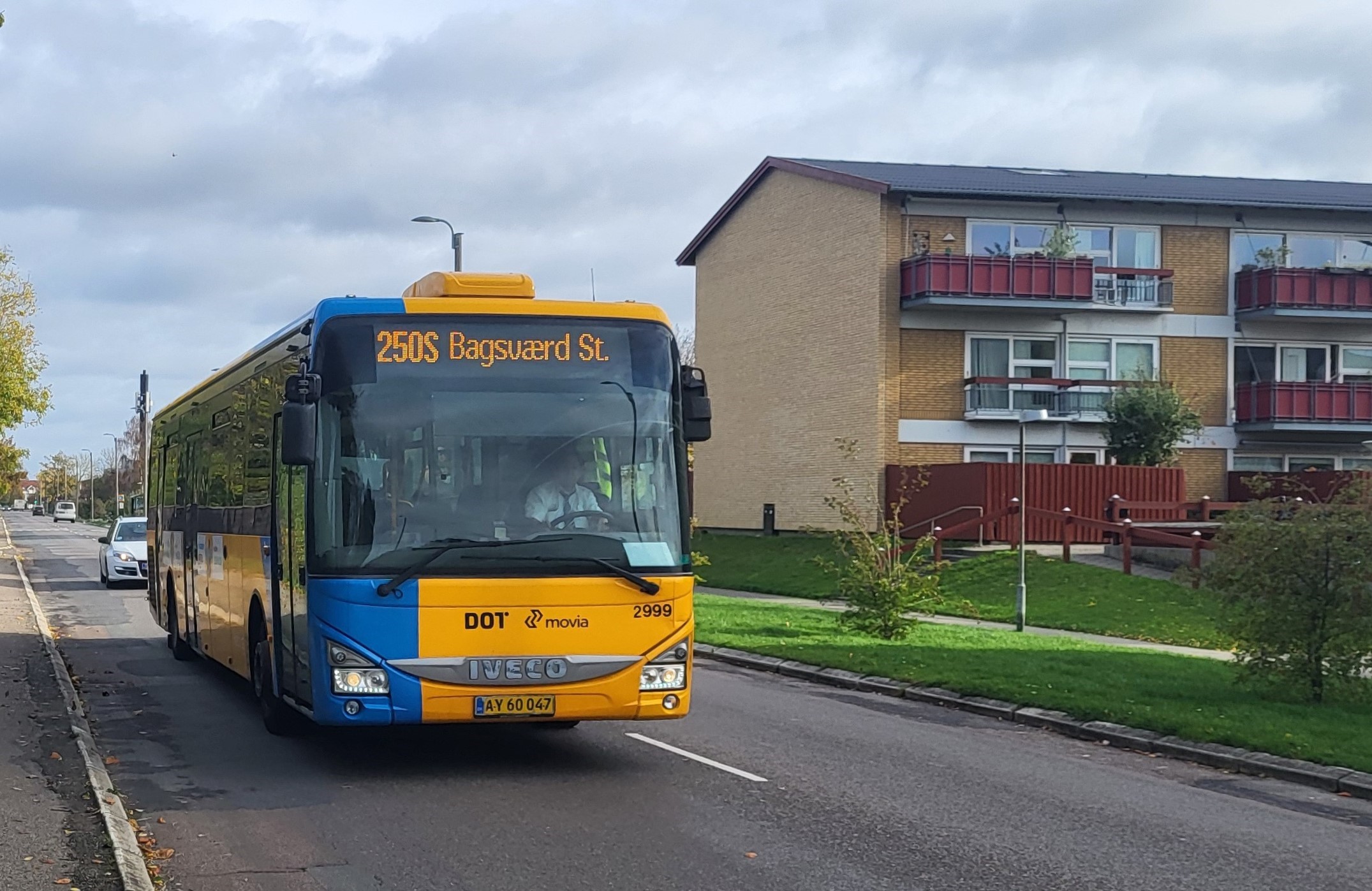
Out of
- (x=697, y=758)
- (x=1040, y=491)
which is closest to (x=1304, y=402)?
(x=1040, y=491)

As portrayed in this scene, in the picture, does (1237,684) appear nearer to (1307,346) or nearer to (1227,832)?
(1227,832)

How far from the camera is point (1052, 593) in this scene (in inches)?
1102

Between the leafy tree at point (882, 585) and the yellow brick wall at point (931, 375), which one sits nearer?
the leafy tree at point (882, 585)

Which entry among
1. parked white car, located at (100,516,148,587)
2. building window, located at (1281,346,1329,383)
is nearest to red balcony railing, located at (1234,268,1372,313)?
building window, located at (1281,346,1329,383)

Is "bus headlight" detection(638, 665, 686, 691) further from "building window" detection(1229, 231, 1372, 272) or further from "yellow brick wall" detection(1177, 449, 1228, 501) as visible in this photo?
"building window" detection(1229, 231, 1372, 272)

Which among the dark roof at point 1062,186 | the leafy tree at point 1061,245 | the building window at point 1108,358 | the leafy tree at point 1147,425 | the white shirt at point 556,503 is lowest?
the white shirt at point 556,503

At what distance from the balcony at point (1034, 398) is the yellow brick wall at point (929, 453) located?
3.00ft

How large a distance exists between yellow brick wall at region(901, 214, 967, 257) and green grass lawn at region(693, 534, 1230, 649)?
854 centimetres

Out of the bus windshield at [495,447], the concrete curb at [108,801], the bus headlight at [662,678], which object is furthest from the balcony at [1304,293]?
the bus headlight at [662,678]

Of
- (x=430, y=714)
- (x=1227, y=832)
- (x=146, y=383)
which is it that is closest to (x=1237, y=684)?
(x=1227, y=832)

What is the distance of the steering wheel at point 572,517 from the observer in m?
9.94

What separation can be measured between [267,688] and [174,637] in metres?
7.37

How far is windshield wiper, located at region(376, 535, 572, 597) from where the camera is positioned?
966 centimetres

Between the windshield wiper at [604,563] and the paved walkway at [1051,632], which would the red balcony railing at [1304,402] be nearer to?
the paved walkway at [1051,632]
